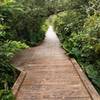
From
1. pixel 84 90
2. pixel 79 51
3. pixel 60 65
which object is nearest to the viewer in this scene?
pixel 84 90

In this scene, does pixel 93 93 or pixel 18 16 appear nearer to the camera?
pixel 93 93

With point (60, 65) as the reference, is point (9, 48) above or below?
above

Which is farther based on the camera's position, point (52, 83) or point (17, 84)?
point (52, 83)

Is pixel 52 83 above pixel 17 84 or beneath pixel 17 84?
beneath

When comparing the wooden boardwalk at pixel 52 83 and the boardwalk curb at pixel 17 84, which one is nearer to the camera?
the wooden boardwalk at pixel 52 83

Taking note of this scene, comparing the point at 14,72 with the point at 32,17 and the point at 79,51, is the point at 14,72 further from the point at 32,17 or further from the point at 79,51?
the point at 32,17

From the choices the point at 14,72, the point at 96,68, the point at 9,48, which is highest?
the point at 9,48

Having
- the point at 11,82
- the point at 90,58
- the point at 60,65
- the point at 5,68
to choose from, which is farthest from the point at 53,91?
the point at 90,58

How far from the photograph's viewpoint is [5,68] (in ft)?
27.4

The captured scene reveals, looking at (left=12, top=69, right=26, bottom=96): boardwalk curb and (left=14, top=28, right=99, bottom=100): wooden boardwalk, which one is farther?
(left=12, top=69, right=26, bottom=96): boardwalk curb

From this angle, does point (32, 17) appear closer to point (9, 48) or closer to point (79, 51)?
point (79, 51)

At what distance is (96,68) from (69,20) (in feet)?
29.3

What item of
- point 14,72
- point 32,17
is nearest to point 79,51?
point 14,72

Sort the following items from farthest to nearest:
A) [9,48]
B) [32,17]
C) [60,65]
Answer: [32,17], [60,65], [9,48]
